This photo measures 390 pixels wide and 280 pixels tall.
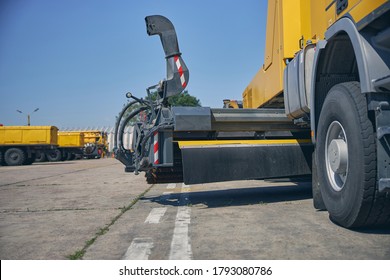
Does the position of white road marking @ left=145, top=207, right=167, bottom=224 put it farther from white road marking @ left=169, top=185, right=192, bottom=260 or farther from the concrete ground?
white road marking @ left=169, top=185, right=192, bottom=260

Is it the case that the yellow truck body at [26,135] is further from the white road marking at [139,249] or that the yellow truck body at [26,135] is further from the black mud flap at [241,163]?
the white road marking at [139,249]

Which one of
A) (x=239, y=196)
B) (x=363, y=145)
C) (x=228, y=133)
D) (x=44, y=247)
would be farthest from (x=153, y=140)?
(x=363, y=145)

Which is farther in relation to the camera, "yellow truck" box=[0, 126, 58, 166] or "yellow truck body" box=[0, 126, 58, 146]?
"yellow truck body" box=[0, 126, 58, 146]

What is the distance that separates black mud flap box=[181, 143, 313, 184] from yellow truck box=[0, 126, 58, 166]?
22.8 meters

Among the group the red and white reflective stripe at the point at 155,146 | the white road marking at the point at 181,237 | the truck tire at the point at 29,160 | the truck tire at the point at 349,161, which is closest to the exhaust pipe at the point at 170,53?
the red and white reflective stripe at the point at 155,146

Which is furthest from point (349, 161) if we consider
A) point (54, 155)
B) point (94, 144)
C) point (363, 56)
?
point (94, 144)

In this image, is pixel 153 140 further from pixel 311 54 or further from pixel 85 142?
pixel 85 142

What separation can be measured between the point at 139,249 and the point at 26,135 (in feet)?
81.0

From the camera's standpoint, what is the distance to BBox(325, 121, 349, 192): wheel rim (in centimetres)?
309

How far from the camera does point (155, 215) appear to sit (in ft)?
14.2

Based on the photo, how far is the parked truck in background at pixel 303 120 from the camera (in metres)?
2.60

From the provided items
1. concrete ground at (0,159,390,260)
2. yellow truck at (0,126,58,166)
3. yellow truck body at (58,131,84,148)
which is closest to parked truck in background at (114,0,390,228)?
concrete ground at (0,159,390,260)

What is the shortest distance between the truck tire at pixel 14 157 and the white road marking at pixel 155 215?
73.5ft
